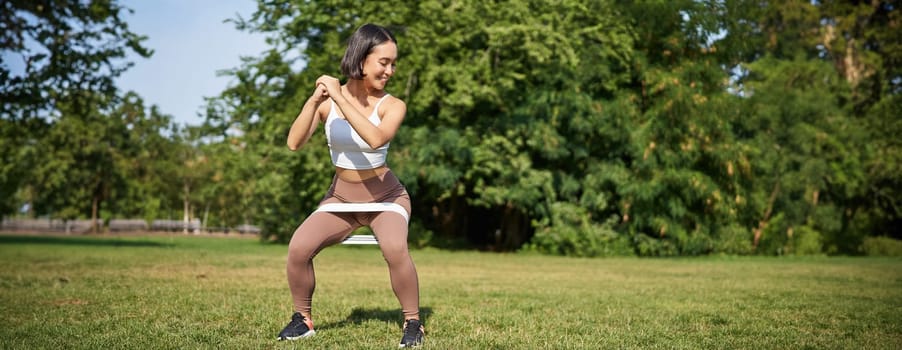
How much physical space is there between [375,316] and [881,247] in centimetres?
3040

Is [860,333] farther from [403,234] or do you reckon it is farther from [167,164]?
[167,164]

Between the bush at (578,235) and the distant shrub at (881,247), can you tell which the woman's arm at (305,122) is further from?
the distant shrub at (881,247)

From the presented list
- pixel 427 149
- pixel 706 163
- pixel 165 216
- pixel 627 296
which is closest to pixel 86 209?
pixel 165 216

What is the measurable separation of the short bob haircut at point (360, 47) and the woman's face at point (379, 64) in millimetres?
28

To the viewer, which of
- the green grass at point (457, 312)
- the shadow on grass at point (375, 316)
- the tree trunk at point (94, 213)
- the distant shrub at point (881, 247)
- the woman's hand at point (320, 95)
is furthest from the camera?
the tree trunk at point (94, 213)

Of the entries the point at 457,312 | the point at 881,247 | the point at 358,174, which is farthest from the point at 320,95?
the point at 881,247

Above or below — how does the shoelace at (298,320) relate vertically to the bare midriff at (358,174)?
below

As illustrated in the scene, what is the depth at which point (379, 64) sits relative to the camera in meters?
5.12

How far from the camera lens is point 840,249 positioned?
31.9m

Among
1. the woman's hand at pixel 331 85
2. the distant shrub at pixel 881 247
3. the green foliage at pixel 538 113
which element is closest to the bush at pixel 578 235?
the green foliage at pixel 538 113

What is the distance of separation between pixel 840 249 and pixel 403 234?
3135 cm

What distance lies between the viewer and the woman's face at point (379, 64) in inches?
201

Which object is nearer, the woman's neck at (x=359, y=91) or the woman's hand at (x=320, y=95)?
the woman's hand at (x=320, y=95)

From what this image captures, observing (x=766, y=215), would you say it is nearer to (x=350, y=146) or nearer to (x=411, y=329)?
(x=411, y=329)
